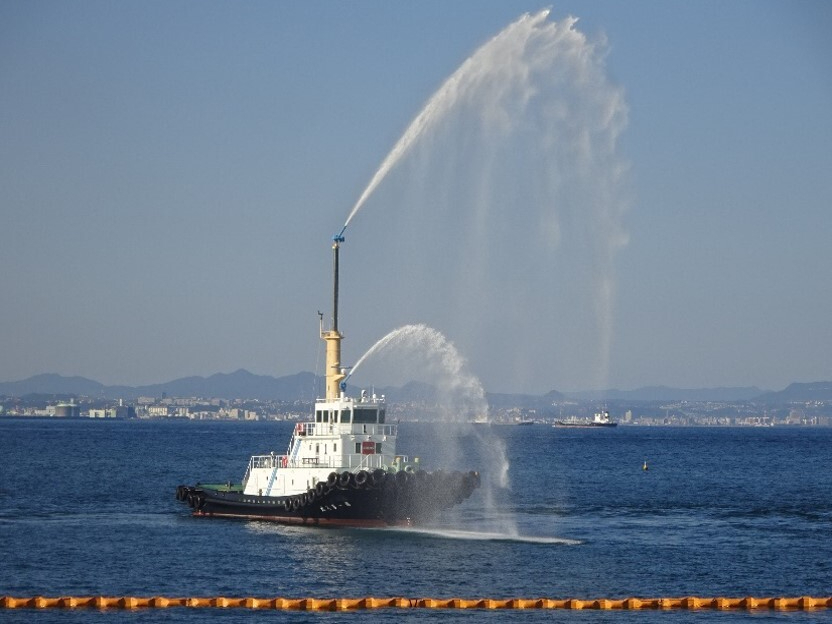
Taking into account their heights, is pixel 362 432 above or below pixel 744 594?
above

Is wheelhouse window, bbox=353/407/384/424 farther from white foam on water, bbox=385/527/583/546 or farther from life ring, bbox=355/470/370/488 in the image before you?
white foam on water, bbox=385/527/583/546

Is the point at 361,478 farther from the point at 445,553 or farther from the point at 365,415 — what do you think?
the point at 445,553

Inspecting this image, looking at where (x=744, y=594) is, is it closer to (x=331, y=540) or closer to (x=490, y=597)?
(x=490, y=597)

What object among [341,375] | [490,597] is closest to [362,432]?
[341,375]

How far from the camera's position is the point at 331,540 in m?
68.9

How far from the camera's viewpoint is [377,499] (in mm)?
72375

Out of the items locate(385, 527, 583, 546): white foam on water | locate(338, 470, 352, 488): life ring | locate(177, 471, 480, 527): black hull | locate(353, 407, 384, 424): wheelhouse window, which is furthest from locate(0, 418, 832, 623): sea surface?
locate(353, 407, 384, 424): wheelhouse window

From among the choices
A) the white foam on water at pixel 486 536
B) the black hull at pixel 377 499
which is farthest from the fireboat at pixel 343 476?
the white foam on water at pixel 486 536

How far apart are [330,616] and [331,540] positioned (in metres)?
21.2

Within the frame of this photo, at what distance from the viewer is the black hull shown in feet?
237

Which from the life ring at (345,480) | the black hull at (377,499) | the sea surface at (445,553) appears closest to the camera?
the sea surface at (445,553)

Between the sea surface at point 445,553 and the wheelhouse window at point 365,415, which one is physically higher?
the wheelhouse window at point 365,415

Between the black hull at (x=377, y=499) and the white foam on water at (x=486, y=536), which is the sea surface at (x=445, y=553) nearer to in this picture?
the white foam on water at (x=486, y=536)

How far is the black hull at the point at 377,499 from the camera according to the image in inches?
2844
